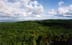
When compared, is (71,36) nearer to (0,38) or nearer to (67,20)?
(67,20)

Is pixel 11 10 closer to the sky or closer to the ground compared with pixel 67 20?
closer to the sky

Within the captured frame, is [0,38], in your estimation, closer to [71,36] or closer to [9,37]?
[9,37]

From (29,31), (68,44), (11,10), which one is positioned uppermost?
(11,10)

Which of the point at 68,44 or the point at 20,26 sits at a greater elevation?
the point at 20,26

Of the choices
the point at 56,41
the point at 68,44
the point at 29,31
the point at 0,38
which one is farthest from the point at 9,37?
the point at 68,44

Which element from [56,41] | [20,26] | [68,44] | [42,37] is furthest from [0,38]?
[68,44]
